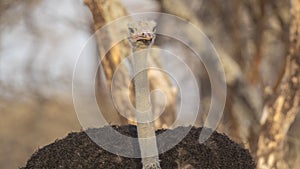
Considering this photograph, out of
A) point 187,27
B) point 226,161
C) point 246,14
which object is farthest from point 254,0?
point 226,161

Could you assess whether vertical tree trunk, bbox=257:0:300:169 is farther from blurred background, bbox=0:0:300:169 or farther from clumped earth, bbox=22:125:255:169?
clumped earth, bbox=22:125:255:169

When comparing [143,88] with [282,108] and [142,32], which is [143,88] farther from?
[282,108]

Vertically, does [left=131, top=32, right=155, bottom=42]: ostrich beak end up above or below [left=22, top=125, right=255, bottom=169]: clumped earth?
above

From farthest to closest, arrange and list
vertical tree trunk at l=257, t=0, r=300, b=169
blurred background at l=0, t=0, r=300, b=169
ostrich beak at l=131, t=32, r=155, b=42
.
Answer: blurred background at l=0, t=0, r=300, b=169 < vertical tree trunk at l=257, t=0, r=300, b=169 < ostrich beak at l=131, t=32, r=155, b=42

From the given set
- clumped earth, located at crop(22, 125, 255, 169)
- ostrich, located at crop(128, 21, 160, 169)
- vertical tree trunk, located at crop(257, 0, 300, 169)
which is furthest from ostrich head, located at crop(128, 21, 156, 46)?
vertical tree trunk, located at crop(257, 0, 300, 169)

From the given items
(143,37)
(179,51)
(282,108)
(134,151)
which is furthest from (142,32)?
(179,51)

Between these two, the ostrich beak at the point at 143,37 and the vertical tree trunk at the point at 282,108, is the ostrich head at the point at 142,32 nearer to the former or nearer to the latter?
the ostrich beak at the point at 143,37
